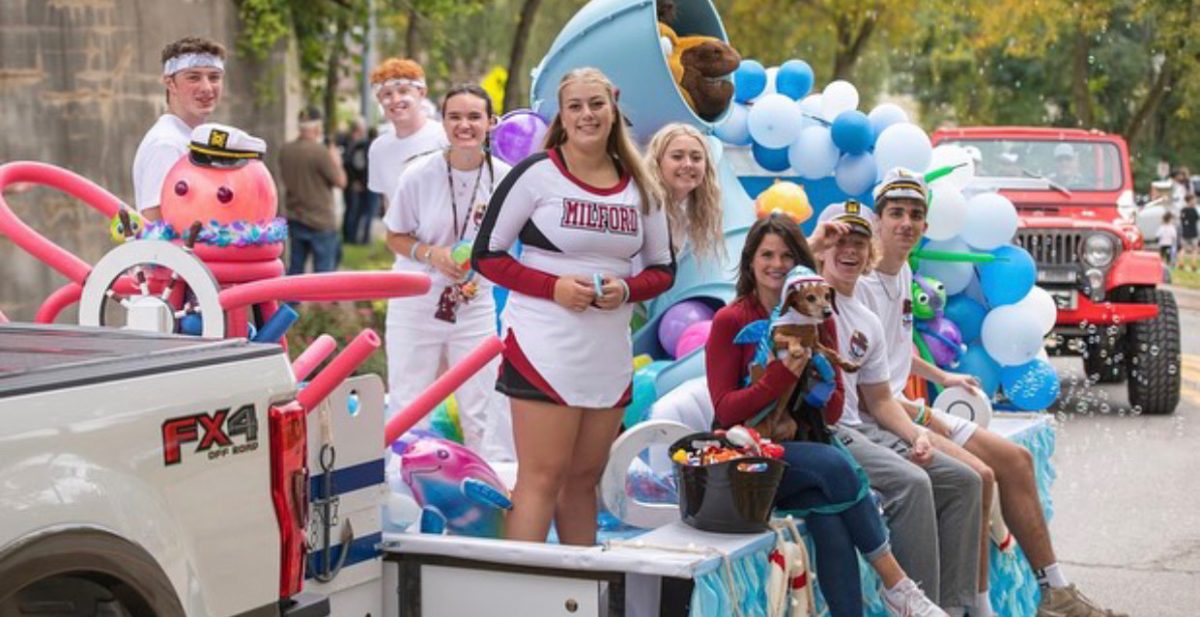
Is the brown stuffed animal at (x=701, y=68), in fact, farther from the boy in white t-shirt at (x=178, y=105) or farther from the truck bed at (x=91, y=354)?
the truck bed at (x=91, y=354)

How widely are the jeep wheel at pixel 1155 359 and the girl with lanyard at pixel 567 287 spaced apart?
9.08 m

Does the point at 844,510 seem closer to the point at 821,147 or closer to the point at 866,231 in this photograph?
the point at 866,231

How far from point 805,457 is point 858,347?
807 millimetres

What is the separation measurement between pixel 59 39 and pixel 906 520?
33.2 feet

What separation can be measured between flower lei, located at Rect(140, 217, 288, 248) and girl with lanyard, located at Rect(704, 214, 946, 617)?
4.55 ft

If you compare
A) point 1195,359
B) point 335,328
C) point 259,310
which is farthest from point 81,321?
point 1195,359

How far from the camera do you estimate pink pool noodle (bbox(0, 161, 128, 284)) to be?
555 cm

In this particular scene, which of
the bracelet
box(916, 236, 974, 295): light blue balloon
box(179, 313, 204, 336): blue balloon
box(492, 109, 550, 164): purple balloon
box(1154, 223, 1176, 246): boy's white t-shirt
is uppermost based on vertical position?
box(492, 109, 550, 164): purple balloon

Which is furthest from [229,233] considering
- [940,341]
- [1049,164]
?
[1049,164]

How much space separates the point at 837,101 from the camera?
977 cm

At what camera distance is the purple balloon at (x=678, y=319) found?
8180 millimetres

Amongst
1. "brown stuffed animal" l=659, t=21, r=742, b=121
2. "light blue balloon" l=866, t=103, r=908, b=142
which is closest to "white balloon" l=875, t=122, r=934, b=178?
"light blue balloon" l=866, t=103, r=908, b=142

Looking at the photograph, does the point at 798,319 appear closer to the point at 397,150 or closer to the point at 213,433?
the point at 213,433

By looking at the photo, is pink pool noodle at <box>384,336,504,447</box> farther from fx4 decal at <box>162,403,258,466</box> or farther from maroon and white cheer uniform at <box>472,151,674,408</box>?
fx4 decal at <box>162,403,258,466</box>
